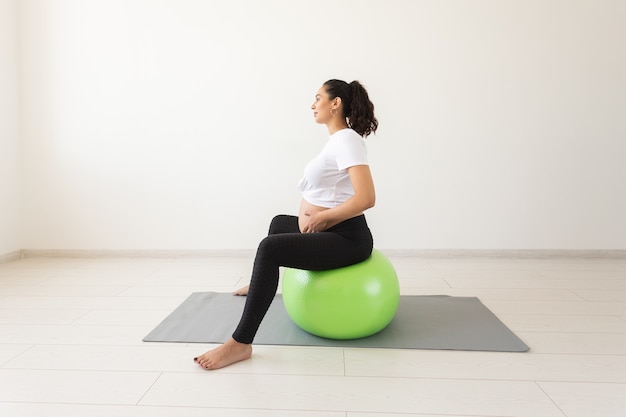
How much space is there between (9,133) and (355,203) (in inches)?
113

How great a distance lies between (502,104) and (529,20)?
1.99 feet

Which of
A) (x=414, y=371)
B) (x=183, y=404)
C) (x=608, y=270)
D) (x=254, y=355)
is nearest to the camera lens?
(x=183, y=404)

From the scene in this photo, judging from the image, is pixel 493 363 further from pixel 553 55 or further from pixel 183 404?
pixel 553 55

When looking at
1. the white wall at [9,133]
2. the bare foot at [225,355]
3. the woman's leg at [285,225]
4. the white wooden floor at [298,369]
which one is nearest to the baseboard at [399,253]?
the white wall at [9,133]

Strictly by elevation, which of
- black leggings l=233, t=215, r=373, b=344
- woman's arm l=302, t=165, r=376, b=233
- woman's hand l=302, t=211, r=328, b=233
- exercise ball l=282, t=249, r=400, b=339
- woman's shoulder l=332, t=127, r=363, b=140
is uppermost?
woman's shoulder l=332, t=127, r=363, b=140

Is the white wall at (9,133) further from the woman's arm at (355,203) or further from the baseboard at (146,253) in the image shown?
the woman's arm at (355,203)

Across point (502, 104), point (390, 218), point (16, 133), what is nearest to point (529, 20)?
point (502, 104)

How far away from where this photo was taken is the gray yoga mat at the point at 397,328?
1755 millimetres

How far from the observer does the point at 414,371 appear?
1.52m

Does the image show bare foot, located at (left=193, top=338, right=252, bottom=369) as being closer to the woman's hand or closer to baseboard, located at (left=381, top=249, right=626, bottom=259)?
the woman's hand

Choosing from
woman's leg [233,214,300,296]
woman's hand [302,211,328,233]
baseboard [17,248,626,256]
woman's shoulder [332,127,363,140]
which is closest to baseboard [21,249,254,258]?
baseboard [17,248,626,256]

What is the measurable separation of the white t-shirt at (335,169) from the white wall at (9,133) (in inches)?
99.6

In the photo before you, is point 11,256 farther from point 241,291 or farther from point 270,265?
point 270,265

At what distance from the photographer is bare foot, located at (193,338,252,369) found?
1.53m
